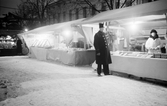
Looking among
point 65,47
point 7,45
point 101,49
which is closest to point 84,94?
point 101,49

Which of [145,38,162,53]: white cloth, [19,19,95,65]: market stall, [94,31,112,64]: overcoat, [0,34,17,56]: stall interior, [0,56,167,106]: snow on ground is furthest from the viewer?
[0,34,17,56]: stall interior

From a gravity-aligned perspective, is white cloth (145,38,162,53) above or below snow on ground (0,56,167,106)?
above

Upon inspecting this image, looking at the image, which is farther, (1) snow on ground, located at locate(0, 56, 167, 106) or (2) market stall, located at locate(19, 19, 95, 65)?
(2) market stall, located at locate(19, 19, 95, 65)

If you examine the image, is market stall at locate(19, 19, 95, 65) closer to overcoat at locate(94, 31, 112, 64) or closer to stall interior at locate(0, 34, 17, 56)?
overcoat at locate(94, 31, 112, 64)

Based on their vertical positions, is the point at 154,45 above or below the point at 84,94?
above

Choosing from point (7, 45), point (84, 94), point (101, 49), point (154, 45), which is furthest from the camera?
point (7, 45)

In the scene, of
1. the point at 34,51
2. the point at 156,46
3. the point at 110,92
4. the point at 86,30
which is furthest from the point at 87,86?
the point at 34,51

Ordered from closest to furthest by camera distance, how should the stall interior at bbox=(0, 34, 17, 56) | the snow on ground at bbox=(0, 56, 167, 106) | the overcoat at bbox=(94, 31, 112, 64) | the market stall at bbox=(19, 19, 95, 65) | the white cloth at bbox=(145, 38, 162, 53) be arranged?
the snow on ground at bbox=(0, 56, 167, 106), the overcoat at bbox=(94, 31, 112, 64), the white cloth at bbox=(145, 38, 162, 53), the market stall at bbox=(19, 19, 95, 65), the stall interior at bbox=(0, 34, 17, 56)

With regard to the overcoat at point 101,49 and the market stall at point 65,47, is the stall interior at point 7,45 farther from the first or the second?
the overcoat at point 101,49

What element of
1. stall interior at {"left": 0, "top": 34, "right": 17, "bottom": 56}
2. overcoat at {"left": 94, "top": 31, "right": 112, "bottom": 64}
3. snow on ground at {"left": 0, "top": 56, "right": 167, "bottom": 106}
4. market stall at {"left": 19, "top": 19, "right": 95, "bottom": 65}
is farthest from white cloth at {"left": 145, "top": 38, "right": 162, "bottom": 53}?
stall interior at {"left": 0, "top": 34, "right": 17, "bottom": 56}

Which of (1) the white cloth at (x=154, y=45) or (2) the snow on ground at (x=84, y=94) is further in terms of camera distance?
(1) the white cloth at (x=154, y=45)

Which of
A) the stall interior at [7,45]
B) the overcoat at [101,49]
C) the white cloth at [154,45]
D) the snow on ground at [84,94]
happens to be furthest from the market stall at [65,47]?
the stall interior at [7,45]

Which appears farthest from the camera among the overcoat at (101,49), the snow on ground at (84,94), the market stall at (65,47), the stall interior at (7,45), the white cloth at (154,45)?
the stall interior at (7,45)

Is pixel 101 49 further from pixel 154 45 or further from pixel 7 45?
pixel 7 45
